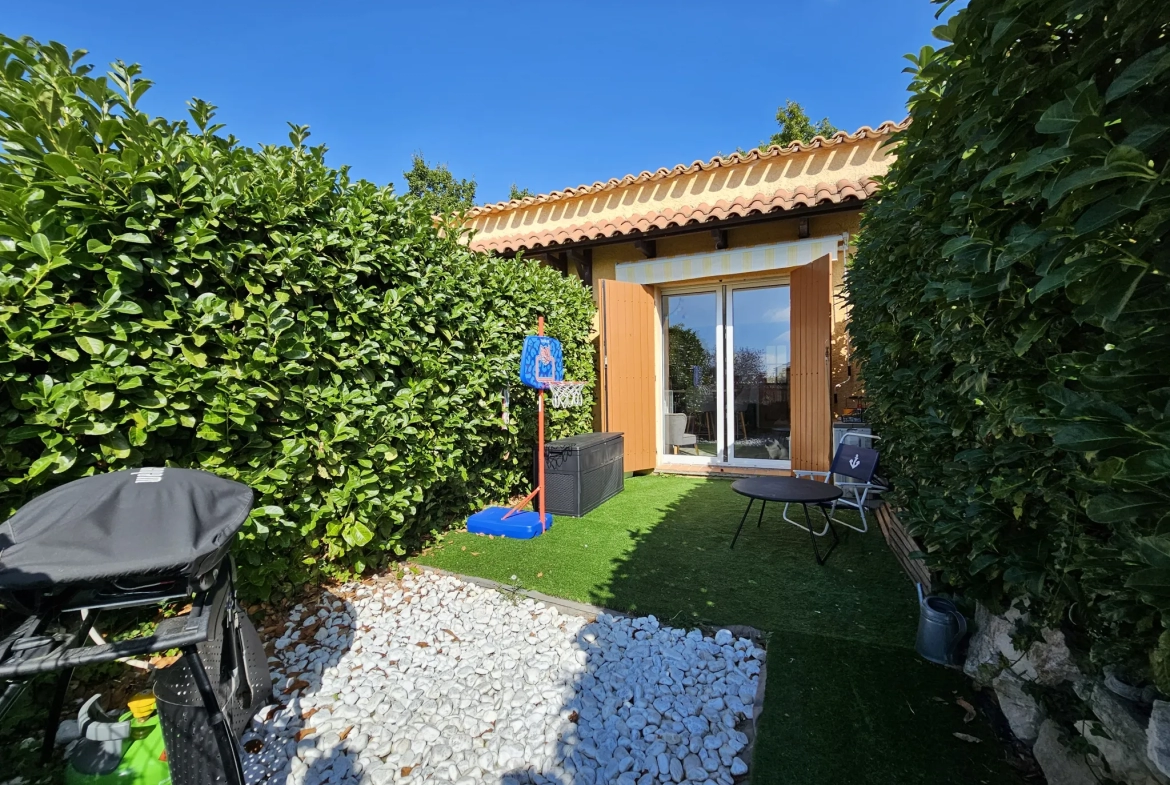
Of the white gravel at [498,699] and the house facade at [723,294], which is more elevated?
the house facade at [723,294]

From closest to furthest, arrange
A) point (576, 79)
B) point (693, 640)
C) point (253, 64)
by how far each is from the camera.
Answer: point (693, 640)
point (253, 64)
point (576, 79)

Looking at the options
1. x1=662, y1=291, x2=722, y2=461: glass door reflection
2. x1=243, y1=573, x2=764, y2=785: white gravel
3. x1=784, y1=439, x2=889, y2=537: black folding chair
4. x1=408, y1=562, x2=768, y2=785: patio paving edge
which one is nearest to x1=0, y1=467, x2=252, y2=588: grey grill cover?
x1=243, y1=573, x2=764, y2=785: white gravel

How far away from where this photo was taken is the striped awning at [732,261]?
612cm

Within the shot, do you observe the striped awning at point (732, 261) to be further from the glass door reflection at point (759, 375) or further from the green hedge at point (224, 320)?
the green hedge at point (224, 320)

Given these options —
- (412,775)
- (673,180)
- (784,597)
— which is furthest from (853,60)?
(412,775)

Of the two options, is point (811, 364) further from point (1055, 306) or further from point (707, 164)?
point (1055, 306)

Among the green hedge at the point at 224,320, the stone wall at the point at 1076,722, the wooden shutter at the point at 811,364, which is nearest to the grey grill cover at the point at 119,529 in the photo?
the green hedge at the point at 224,320

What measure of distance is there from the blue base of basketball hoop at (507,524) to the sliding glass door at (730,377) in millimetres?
3545

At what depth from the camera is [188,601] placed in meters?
2.31

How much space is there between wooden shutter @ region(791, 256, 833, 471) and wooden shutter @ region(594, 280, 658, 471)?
2.03 m

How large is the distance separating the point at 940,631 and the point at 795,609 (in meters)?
0.75

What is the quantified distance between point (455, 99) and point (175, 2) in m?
5.24

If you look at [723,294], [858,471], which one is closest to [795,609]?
[858,471]

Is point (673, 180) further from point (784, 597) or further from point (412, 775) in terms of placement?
point (412, 775)
